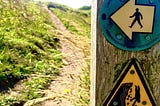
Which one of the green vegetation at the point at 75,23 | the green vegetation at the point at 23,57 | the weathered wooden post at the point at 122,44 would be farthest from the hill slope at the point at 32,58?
the weathered wooden post at the point at 122,44

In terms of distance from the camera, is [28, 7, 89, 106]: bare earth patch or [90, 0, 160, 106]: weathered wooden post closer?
[90, 0, 160, 106]: weathered wooden post

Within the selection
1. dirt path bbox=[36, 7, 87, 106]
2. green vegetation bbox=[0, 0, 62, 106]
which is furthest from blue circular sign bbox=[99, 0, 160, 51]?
green vegetation bbox=[0, 0, 62, 106]

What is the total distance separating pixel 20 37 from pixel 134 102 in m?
4.20

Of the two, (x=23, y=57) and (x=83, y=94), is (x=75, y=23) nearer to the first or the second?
(x=23, y=57)

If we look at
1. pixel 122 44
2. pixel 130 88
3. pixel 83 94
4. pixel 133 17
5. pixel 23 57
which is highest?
pixel 133 17

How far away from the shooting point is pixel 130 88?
55.7 inches

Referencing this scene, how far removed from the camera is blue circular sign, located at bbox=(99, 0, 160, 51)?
1333 millimetres

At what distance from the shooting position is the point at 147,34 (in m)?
1.38

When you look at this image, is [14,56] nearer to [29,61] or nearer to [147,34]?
[29,61]

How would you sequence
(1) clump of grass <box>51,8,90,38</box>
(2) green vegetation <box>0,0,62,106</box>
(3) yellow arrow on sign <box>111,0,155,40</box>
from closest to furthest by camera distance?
(3) yellow arrow on sign <box>111,0,155,40</box> < (2) green vegetation <box>0,0,62,106</box> < (1) clump of grass <box>51,8,90,38</box>

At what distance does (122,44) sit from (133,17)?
12 centimetres

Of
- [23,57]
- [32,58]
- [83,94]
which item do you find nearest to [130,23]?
[83,94]

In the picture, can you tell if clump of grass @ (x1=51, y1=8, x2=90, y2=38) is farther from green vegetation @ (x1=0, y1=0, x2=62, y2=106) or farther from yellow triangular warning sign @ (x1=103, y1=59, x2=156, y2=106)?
yellow triangular warning sign @ (x1=103, y1=59, x2=156, y2=106)

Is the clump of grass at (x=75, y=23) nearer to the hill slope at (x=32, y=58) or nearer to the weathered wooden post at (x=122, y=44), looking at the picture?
the hill slope at (x=32, y=58)
